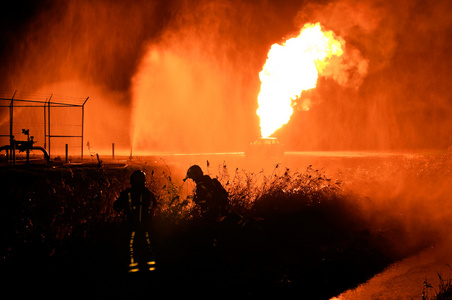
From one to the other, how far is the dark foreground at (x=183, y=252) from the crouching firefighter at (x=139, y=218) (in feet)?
1.35

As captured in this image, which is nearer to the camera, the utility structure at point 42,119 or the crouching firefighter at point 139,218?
the crouching firefighter at point 139,218

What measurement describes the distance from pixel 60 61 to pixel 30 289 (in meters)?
42.2

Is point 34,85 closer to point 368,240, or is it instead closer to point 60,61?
point 60,61

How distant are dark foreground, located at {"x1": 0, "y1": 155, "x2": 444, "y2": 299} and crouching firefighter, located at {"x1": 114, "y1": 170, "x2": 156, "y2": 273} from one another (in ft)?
1.35

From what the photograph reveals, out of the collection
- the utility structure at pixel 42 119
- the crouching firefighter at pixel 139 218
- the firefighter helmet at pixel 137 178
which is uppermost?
the utility structure at pixel 42 119

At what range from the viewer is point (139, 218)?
Answer: 18.8 ft

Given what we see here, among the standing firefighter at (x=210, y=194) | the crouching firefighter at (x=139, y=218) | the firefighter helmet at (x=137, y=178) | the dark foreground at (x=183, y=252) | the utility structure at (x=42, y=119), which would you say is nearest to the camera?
the crouching firefighter at (x=139, y=218)

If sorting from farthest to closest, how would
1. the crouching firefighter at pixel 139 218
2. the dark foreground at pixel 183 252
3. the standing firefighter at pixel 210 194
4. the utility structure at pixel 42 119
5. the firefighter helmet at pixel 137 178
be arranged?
the utility structure at pixel 42 119
the standing firefighter at pixel 210 194
the firefighter helmet at pixel 137 178
the dark foreground at pixel 183 252
the crouching firefighter at pixel 139 218

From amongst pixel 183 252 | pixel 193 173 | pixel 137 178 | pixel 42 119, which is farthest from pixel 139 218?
pixel 42 119

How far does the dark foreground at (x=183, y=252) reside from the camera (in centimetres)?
564

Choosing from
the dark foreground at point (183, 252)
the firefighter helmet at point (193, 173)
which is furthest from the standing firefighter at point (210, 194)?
the dark foreground at point (183, 252)

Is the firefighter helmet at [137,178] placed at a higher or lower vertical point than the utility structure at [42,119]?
lower

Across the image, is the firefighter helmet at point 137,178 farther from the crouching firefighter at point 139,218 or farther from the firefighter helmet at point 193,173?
the firefighter helmet at point 193,173

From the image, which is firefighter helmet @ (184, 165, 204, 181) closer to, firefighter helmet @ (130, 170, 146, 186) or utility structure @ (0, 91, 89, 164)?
firefighter helmet @ (130, 170, 146, 186)
